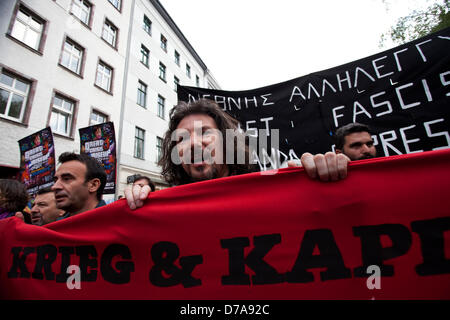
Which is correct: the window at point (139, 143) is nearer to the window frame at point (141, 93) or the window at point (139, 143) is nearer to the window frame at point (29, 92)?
the window frame at point (141, 93)

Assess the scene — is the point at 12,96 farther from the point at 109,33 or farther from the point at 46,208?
the point at 46,208

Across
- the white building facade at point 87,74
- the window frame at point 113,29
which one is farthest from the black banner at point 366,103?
the window frame at point 113,29

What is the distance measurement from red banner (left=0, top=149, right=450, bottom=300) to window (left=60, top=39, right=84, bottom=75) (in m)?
10.4

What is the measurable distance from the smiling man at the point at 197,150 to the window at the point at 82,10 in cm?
1126

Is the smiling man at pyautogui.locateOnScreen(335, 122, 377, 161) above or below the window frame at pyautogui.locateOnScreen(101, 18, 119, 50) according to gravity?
below

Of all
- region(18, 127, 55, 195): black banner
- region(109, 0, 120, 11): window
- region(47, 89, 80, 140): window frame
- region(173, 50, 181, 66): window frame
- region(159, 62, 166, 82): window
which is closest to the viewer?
region(18, 127, 55, 195): black banner

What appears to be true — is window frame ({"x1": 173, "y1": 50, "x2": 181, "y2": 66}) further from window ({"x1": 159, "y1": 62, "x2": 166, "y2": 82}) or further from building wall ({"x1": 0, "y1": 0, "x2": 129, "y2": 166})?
building wall ({"x1": 0, "y1": 0, "x2": 129, "y2": 166})

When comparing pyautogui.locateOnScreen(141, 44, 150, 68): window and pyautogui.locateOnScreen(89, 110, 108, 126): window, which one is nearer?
pyautogui.locateOnScreen(89, 110, 108, 126): window

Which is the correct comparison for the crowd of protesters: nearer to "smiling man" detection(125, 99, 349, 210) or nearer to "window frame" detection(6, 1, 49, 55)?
"smiling man" detection(125, 99, 349, 210)

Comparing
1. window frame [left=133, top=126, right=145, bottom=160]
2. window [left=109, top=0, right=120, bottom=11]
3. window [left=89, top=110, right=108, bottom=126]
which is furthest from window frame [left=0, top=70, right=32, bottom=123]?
window [left=109, top=0, right=120, bottom=11]

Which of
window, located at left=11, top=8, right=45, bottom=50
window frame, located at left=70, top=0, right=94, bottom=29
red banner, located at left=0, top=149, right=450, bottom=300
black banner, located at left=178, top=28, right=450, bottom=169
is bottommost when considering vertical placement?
red banner, located at left=0, top=149, right=450, bottom=300

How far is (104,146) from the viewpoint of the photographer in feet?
14.7

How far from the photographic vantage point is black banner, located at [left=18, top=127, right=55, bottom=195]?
4453 mm

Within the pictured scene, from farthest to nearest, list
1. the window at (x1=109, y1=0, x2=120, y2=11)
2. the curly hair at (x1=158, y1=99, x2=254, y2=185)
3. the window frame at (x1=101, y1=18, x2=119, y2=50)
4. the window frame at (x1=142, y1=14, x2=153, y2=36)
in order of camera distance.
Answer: the window frame at (x1=142, y1=14, x2=153, y2=36) → the window at (x1=109, y1=0, x2=120, y2=11) → the window frame at (x1=101, y1=18, x2=119, y2=50) → the curly hair at (x1=158, y1=99, x2=254, y2=185)
